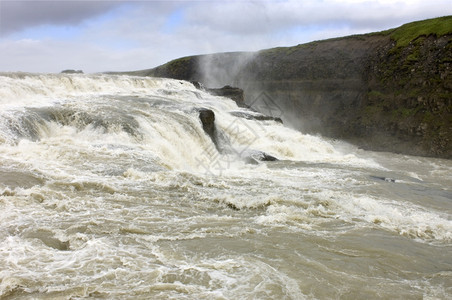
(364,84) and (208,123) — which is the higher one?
(364,84)

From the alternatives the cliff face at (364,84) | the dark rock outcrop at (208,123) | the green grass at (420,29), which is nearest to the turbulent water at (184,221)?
the dark rock outcrop at (208,123)

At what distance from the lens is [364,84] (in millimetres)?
29328

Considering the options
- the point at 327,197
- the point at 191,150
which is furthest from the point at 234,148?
the point at 327,197

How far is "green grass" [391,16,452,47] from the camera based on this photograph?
2494cm

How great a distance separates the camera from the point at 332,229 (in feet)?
23.4

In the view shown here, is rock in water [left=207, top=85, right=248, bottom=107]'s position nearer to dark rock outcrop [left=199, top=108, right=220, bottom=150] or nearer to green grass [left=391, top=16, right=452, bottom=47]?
green grass [left=391, top=16, right=452, bottom=47]

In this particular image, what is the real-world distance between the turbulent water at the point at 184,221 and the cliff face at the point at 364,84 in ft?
33.6

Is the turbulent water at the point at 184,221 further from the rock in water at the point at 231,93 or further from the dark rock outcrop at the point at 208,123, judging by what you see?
the rock in water at the point at 231,93

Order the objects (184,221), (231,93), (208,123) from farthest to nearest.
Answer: (231,93) < (208,123) < (184,221)

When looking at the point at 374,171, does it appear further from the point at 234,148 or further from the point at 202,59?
the point at 202,59

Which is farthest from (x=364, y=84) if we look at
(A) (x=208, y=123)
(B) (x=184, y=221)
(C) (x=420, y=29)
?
(B) (x=184, y=221)

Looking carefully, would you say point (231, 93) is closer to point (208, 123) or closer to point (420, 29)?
point (208, 123)

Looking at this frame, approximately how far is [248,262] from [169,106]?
42.3 feet

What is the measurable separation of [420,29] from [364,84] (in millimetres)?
5183
